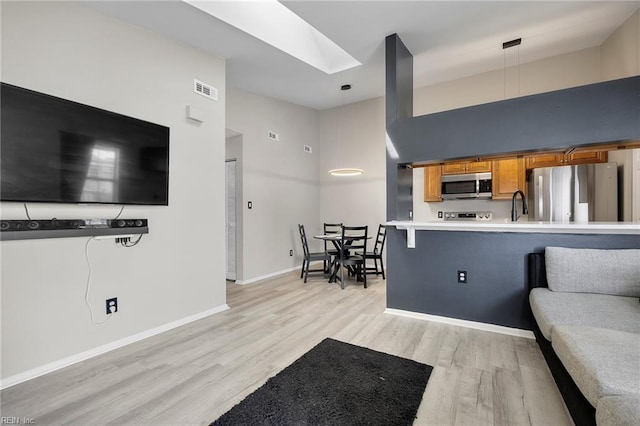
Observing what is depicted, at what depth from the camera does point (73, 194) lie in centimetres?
226

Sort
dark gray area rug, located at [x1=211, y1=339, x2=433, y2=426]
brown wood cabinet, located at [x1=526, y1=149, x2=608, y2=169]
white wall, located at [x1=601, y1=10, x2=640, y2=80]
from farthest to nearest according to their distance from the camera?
brown wood cabinet, located at [x1=526, y1=149, x2=608, y2=169] < white wall, located at [x1=601, y1=10, x2=640, y2=80] < dark gray area rug, located at [x1=211, y1=339, x2=433, y2=426]

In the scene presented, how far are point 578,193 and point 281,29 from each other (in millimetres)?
4266

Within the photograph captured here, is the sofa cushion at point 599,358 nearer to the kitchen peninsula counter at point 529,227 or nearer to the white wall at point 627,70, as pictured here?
the kitchen peninsula counter at point 529,227

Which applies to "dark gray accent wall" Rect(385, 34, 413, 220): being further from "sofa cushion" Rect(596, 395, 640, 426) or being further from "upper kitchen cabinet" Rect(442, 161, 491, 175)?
"sofa cushion" Rect(596, 395, 640, 426)

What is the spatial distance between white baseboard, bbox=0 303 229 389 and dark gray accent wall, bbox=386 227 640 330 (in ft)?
7.57

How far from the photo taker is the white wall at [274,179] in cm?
473

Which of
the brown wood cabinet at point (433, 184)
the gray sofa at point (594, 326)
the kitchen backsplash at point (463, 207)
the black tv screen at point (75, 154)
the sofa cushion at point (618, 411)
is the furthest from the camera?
the brown wood cabinet at point (433, 184)

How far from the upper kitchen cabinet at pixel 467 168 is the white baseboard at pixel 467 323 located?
2.46m

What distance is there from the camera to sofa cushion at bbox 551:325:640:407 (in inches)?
45.8

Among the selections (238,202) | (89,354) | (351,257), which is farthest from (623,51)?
(89,354)

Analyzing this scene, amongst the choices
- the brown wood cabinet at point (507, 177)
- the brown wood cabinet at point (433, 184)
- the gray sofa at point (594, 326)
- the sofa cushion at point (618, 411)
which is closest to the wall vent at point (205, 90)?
the brown wood cabinet at point (433, 184)

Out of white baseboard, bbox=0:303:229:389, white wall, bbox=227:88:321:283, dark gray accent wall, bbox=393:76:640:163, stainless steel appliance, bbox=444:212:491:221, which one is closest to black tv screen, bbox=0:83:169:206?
white baseboard, bbox=0:303:229:389

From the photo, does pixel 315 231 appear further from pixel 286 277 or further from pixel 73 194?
pixel 73 194

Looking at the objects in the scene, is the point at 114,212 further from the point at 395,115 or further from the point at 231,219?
the point at 395,115
